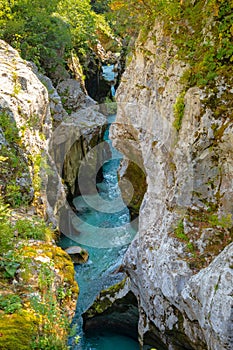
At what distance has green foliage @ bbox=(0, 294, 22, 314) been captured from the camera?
15.3 feet

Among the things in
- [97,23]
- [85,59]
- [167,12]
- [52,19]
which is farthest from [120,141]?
[97,23]

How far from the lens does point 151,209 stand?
30.6ft

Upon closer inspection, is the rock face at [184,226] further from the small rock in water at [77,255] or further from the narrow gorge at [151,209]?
the small rock in water at [77,255]

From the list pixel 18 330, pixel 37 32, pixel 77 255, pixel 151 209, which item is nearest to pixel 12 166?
pixel 151 209

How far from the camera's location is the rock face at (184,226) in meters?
5.96

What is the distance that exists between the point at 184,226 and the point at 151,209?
1.91m

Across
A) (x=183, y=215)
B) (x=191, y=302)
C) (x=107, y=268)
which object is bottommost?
(x=107, y=268)

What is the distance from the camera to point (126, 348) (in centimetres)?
995

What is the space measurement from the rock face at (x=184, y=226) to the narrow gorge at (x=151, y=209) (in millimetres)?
25

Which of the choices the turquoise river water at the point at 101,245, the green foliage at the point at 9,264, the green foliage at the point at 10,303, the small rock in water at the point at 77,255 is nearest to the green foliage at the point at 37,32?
the turquoise river water at the point at 101,245

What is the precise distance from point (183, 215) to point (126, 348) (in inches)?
179

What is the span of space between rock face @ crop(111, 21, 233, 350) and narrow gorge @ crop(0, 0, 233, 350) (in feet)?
0.08

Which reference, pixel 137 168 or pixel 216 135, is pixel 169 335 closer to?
pixel 216 135

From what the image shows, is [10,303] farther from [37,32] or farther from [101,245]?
[37,32]
